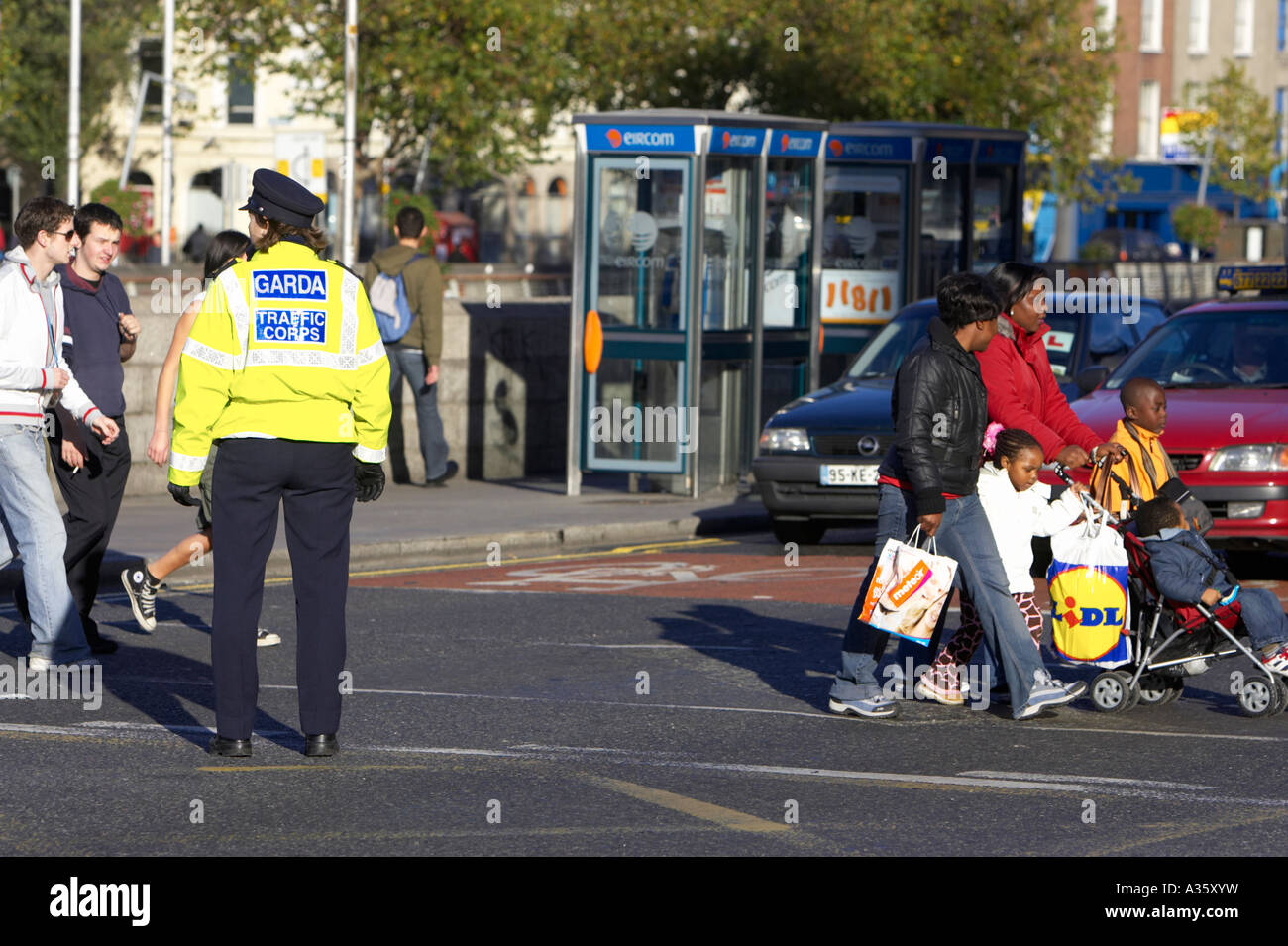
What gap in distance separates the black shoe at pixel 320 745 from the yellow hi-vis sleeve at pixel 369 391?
0.95 meters

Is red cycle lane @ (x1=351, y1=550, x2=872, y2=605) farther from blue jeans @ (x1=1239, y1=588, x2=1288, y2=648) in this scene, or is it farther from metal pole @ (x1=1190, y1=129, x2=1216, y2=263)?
metal pole @ (x1=1190, y1=129, x2=1216, y2=263)

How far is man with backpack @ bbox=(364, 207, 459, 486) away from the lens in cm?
1650

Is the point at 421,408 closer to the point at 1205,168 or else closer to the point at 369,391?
the point at 369,391

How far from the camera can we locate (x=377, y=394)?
23.6 ft

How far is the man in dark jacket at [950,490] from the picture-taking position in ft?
25.9

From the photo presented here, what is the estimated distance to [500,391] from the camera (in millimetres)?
18578

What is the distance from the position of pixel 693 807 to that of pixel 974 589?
1891 millimetres

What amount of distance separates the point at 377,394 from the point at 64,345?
2.81 metres

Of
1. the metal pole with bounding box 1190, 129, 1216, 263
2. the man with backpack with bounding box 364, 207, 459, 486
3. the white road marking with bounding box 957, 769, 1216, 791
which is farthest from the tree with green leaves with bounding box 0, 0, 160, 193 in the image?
the white road marking with bounding box 957, 769, 1216, 791

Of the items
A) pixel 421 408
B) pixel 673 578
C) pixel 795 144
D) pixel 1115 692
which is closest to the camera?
pixel 1115 692

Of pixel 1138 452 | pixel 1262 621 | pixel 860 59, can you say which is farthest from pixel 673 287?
pixel 860 59

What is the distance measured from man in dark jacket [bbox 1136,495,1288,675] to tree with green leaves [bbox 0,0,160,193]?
55693mm

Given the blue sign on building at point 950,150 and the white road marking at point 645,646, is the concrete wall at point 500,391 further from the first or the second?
the white road marking at point 645,646
